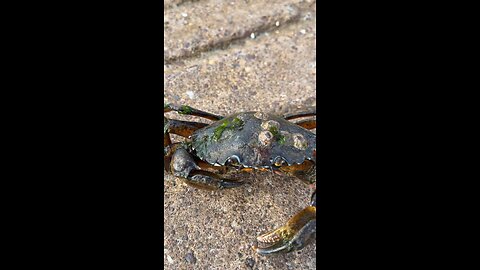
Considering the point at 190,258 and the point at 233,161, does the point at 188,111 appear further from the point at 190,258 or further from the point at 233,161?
the point at 190,258

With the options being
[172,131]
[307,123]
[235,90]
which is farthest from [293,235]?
[235,90]

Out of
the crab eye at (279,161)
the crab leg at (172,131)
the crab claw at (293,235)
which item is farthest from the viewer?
the crab leg at (172,131)

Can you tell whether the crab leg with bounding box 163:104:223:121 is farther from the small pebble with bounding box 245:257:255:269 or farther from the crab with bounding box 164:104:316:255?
the small pebble with bounding box 245:257:255:269

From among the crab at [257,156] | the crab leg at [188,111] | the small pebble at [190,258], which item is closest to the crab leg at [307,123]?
the crab at [257,156]

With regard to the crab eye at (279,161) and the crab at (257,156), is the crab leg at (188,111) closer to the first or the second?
the crab at (257,156)
